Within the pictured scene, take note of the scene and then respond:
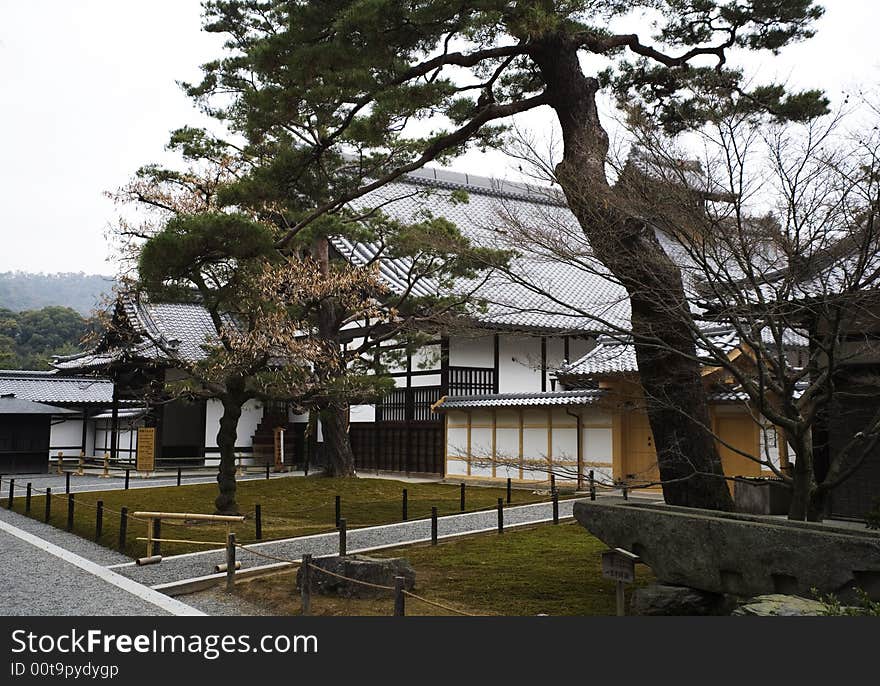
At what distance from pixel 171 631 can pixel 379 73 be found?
6552mm

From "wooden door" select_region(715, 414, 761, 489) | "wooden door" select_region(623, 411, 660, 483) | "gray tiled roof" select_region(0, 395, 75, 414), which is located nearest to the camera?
"wooden door" select_region(715, 414, 761, 489)

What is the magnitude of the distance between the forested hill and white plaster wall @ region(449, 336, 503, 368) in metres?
142

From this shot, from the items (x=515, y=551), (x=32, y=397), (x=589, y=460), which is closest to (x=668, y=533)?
(x=515, y=551)

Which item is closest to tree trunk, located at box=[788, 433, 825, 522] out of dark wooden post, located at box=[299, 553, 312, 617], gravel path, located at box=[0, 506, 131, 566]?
dark wooden post, located at box=[299, 553, 312, 617]

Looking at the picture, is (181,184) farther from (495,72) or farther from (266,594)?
(266,594)

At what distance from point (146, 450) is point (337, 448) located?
7.52 meters

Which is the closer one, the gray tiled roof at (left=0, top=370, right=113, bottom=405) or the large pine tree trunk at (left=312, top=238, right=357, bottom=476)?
the large pine tree trunk at (left=312, top=238, right=357, bottom=476)

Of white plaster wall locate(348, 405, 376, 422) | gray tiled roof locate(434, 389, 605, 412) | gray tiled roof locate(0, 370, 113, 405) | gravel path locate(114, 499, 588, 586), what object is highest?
gray tiled roof locate(0, 370, 113, 405)

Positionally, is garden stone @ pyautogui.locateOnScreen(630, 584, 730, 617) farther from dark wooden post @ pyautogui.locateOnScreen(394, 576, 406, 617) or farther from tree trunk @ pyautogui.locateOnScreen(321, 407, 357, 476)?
tree trunk @ pyautogui.locateOnScreen(321, 407, 357, 476)

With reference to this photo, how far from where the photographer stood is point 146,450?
2467 cm

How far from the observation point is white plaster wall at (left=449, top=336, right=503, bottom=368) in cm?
2327

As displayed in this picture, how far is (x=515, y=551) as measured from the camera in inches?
437

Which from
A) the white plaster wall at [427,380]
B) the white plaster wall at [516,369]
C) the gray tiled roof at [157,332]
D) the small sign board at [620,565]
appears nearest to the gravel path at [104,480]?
the gray tiled roof at [157,332]

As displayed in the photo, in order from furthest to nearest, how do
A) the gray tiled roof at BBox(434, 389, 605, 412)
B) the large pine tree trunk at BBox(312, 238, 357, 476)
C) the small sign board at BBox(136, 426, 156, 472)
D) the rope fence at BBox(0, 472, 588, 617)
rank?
the small sign board at BBox(136, 426, 156, 472)
the large pine tree trunk at BBox(312, 238, 357, 476)
the gray tiled roof at BBox(434, 389, 605, 412)
the rope fence at BBox(0, 472, 588, 617)
